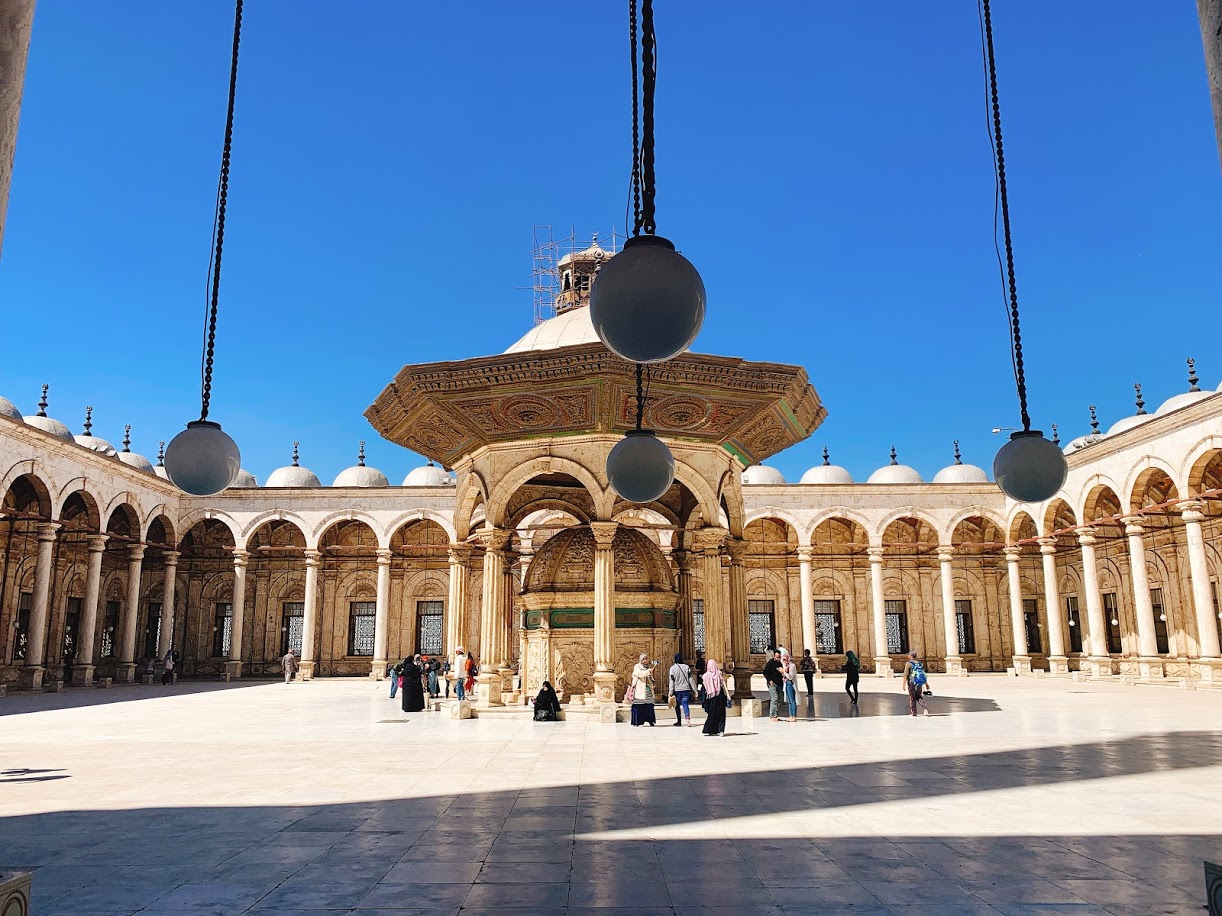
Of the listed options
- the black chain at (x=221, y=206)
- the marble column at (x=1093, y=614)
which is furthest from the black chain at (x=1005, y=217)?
the marble column at (x=1093, y=614)

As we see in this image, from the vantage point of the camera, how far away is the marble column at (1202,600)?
18766 mm

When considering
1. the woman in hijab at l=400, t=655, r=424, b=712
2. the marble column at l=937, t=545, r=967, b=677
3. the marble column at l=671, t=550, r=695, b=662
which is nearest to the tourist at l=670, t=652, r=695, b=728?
the marble column at l=671, t=550, r=695, b=662

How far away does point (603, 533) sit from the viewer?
38.6 feet

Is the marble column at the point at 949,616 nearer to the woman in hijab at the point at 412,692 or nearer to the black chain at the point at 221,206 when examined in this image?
the woman in hijab at the point at 412,692

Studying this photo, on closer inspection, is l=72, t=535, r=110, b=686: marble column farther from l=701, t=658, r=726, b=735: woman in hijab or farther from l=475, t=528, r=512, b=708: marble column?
l=701, t=658, r=726, b=735: woman in hijab

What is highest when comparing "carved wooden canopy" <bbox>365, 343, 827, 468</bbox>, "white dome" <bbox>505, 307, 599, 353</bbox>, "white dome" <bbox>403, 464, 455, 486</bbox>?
"white dome" <bbox>403, 464, 455, 486</bbox>

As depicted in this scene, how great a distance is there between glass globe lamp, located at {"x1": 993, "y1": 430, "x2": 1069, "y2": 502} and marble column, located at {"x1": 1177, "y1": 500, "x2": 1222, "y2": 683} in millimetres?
17960

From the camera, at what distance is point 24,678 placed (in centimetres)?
1994

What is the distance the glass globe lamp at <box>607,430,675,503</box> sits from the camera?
476cm

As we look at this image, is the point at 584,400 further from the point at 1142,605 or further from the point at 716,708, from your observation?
the point at 1142,605

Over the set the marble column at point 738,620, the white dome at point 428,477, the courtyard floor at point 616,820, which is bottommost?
the courtyard floor at point 616,820

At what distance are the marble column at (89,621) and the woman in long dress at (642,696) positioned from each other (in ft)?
56.2

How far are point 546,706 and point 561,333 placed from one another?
5.72m

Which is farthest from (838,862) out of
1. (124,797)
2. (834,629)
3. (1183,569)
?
(834,629)
